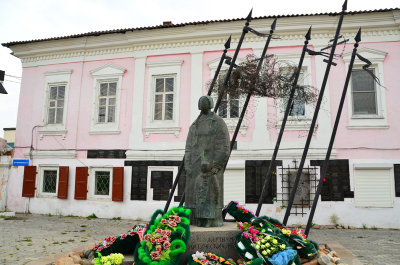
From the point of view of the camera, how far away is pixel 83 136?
12539mm

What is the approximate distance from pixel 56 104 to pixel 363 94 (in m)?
12.0

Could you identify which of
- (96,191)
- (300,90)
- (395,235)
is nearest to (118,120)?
(96,191)

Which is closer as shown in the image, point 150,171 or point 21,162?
point 150,171

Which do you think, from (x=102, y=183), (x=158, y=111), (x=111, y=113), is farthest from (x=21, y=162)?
(x=158, y=111)

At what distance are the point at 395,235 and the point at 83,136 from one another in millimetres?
11107

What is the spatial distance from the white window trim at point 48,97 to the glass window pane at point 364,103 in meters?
11.1

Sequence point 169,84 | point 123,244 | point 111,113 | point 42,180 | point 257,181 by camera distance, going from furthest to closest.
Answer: point 42,180, point 111,113, point 169,84, point 257,181, point 123,244

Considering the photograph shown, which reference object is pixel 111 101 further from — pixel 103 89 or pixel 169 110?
pixel 169 110

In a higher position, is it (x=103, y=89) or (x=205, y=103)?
(x=103, y=89)

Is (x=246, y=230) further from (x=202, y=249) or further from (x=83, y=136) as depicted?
(x=83, y=136)

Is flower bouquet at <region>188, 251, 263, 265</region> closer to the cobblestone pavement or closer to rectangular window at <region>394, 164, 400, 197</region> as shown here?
the cobblestone pavement

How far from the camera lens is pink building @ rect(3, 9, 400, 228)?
1051cm

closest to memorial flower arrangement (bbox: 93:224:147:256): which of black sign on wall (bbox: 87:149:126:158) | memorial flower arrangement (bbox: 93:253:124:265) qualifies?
memorial flower arrangement (bbox: 93:253:124:265)

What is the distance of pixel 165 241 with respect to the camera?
3.68 metres
